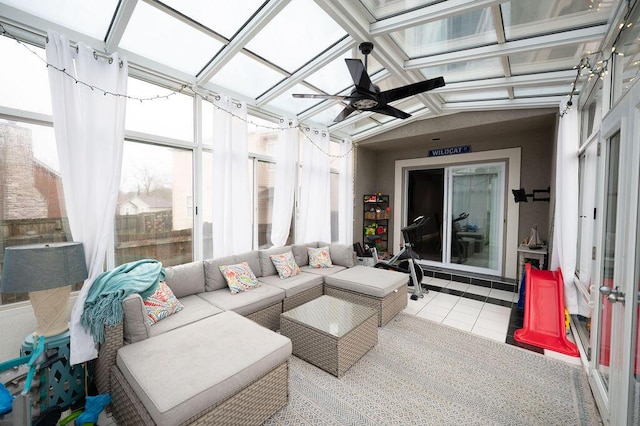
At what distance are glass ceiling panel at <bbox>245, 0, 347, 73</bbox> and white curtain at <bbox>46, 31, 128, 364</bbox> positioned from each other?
1.37 meters

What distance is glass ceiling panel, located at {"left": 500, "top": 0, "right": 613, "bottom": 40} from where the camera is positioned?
2033mm

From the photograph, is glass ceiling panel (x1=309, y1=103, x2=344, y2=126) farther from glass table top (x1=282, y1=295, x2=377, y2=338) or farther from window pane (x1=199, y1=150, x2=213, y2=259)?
glass table top (x1=282, y1=295, x2=377, y2=338)

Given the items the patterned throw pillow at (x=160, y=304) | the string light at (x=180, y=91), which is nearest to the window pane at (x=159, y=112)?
the string light at (x=180, y=91)

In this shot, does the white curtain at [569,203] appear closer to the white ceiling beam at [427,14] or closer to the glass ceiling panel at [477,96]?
the glass ceiling panel at [477,96]

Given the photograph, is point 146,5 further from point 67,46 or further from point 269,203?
point 269,203

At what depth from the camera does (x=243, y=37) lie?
2.41 m

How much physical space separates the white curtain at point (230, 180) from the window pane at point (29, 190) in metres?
1.42

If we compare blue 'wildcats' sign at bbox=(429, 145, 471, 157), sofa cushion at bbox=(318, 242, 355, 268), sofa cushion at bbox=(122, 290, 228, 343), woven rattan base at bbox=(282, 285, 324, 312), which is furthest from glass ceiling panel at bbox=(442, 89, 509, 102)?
sofa cushion at bbox=(122, 290, 228, 343)

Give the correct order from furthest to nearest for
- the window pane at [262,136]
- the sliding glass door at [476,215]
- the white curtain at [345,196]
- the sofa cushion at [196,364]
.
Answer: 1. the white curtain at [345,196]
2. the sliding glass door at [476,215]
3. the window pane at [262,136]
4. the sofa cushion at [196,364]

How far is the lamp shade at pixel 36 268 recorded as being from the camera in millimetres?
1655

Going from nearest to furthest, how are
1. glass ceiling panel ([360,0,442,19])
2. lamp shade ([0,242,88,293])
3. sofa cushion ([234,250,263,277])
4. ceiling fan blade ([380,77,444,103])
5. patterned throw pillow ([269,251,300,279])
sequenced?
lamp shade ([0,242,88,293])
glass ceiling panel ([360,0,442,19])
ceiling fan blade ([380,77,444,103])
sofa cushion ([234,250,263,277])
patterned throw pillow ([269,251,300,279])

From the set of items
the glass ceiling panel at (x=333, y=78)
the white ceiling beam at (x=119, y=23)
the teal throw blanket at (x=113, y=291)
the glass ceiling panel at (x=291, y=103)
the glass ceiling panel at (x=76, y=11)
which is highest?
the glass ceiling panel at (x=333, y=78)

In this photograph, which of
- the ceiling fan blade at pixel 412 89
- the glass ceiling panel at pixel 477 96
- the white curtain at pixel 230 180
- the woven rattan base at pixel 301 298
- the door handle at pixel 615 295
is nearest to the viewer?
the door handle at pixel 615 295

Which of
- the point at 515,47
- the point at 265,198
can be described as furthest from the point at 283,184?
the point at 515,47
